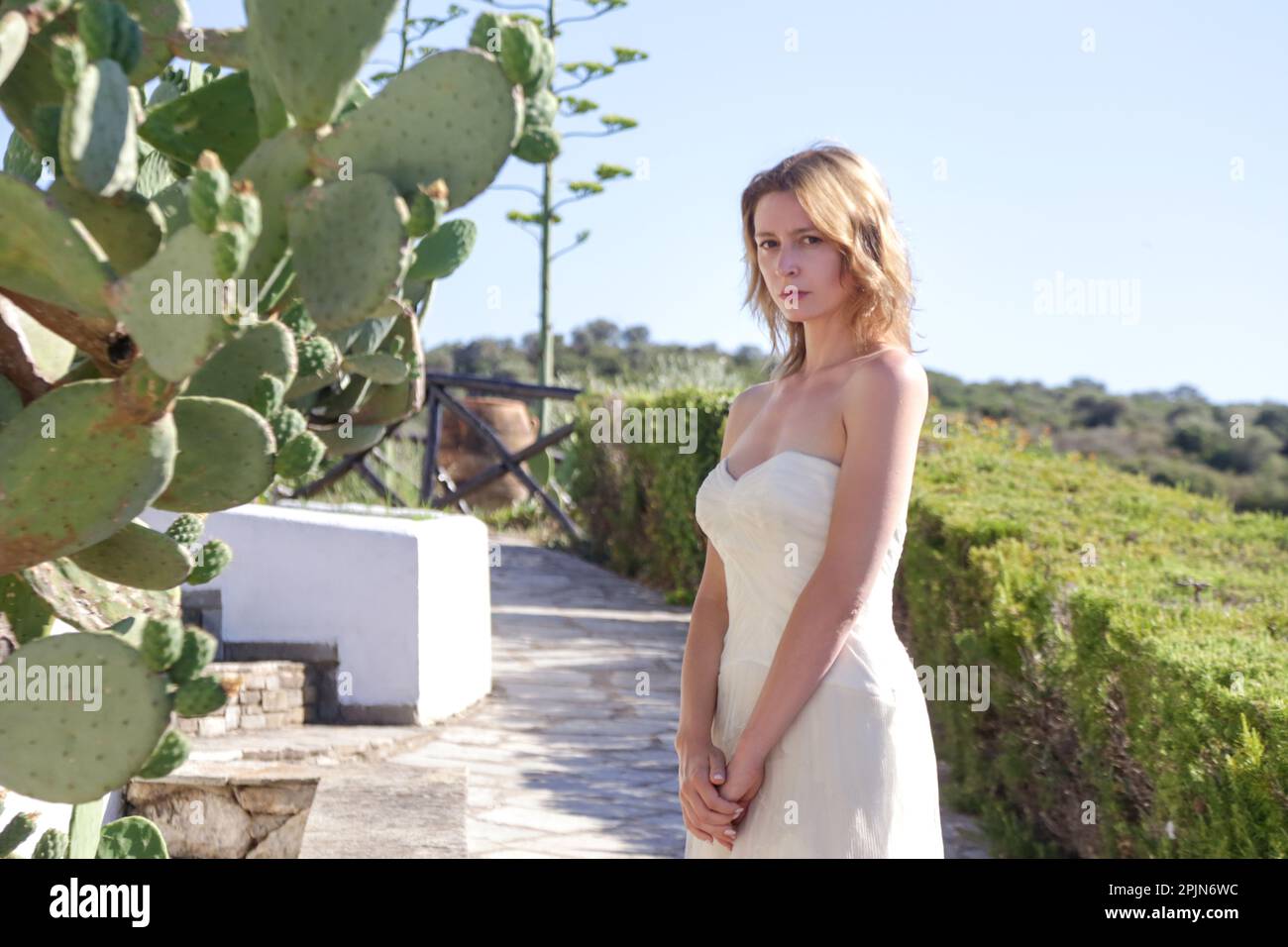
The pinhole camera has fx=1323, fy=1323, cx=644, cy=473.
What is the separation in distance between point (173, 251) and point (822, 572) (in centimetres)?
108

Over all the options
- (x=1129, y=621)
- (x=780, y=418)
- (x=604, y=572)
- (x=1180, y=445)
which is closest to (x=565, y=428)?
(x=604, y=572)

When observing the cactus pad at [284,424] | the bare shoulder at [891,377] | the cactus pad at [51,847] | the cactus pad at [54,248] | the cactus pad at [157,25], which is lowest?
the cactus pad at [51,847]

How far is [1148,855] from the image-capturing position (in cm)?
354

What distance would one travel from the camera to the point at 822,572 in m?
2.05

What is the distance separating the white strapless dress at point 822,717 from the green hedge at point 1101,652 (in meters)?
1.06

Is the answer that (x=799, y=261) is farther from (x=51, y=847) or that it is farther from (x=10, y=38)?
(x=51, y=847)

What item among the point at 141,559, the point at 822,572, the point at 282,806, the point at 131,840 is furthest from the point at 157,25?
the point at 282,806

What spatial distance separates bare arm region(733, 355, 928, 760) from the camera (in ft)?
6.68

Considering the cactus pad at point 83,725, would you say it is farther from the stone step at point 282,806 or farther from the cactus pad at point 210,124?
the stone step at point 282,806

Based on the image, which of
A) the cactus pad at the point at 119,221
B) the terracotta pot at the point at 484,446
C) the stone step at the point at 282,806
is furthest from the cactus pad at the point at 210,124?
the terracotta pot at the point at 484,446

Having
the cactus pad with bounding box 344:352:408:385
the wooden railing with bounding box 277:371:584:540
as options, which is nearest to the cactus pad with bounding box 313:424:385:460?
the cactus pad with bounding box 344:352:408:385

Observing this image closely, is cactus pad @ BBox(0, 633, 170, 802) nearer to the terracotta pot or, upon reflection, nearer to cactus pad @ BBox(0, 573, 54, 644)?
cactus pad @ BBox(0, 573, 54, 644)

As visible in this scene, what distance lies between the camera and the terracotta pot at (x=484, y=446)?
50.0 ft

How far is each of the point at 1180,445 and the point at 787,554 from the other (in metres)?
28.4
